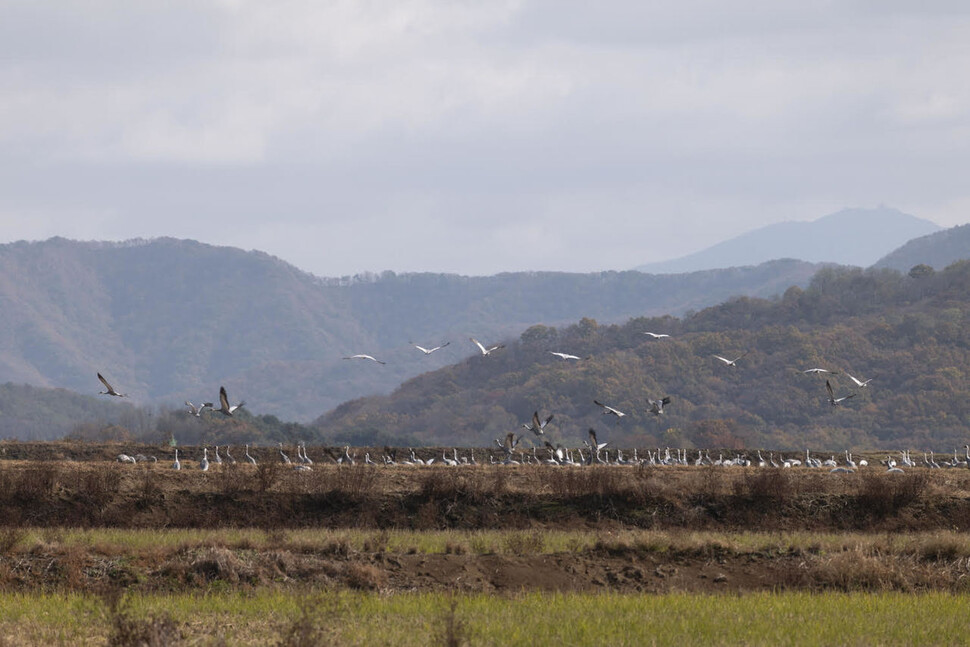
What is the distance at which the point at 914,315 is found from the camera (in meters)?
136

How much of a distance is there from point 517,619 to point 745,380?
116m

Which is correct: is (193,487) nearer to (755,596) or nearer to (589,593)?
(589,593)

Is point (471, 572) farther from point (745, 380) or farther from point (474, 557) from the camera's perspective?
point (745, 380)

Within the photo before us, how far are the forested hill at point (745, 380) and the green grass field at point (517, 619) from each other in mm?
79151

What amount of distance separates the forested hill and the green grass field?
79.2 m

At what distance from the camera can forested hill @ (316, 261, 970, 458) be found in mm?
113938

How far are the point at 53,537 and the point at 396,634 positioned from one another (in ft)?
36.9

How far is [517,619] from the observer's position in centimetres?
1920

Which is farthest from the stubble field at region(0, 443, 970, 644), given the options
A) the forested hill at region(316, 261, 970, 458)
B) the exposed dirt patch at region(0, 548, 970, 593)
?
the forested hill at region(316, 261, 970, 458)

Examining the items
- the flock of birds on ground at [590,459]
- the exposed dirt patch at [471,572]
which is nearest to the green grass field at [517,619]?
the exposed dirt patch at [471,572]

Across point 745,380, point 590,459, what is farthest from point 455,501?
point 745,380

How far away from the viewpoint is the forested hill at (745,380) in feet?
374

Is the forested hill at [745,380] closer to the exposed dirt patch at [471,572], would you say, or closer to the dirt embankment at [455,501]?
the dirt embankment at [455,501]

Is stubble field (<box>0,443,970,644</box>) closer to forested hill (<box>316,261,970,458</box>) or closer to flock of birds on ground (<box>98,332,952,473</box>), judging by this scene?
flock of birds on ground (<box>98,332,952,473</box>)
